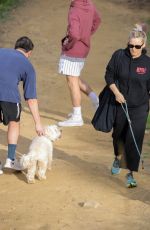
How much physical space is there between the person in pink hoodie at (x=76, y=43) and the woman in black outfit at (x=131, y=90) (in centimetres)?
224

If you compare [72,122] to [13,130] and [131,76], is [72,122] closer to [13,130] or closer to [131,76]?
[13,130]

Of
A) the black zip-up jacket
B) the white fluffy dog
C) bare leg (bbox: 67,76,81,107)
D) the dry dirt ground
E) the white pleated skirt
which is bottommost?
the dry dirt ground

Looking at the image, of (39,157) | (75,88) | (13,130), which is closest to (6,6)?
(75,88)

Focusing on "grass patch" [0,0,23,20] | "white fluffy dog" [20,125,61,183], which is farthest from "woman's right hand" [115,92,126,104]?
"grass patch" [0,0,23,20]

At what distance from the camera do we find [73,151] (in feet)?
27.4

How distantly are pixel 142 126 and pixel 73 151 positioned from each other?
1.68 metres

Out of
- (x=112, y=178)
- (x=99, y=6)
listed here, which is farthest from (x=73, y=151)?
(x=99, y=6)

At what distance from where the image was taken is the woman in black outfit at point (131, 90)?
6641mm

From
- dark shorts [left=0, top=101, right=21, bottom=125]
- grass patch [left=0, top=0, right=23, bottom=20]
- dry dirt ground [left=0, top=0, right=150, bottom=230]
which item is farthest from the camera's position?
grass patch [left=0, top=0, right=23, bottom=20]

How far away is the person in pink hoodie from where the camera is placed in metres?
8.94

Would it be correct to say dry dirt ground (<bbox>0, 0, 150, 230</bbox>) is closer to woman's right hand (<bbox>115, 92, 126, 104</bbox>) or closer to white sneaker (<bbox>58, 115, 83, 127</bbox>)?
white sneaker (<bbox>58, 115, 83, 127</bbox>)

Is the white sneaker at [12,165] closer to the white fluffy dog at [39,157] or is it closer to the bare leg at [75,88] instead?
the white fluffy dog at [39,157]

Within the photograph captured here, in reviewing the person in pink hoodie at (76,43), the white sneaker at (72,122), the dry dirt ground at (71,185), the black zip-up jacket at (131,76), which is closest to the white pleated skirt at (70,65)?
the person in pink hoodie at (76,43)

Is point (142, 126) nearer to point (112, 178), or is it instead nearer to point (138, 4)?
point (112, 178)
